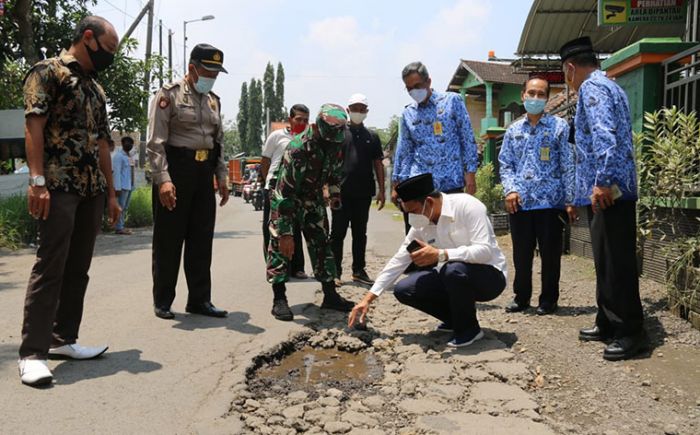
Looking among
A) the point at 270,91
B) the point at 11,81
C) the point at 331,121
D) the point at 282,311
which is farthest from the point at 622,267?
the point at 270,91

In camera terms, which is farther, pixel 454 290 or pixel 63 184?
pixel 454 290

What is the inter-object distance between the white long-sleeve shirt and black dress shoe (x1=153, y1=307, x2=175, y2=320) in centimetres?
166

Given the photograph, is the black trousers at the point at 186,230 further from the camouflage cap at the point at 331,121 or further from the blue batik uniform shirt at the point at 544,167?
the blue batik uniform shirt at the point at 544,167

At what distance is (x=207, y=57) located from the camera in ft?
14.7

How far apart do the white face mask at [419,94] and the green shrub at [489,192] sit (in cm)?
604

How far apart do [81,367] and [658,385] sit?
3.10 metres

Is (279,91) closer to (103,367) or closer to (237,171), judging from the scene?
(237,171)

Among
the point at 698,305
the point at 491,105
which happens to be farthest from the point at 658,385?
the point at 491,105

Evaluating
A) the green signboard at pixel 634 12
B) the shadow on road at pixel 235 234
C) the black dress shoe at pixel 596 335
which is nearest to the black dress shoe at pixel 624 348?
the black dress shoe at pixel 596 335

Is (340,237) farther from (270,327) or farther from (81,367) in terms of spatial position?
(81,367)

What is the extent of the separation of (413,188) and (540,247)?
1.58 metres

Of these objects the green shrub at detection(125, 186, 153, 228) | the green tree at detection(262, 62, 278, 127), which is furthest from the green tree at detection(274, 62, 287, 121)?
the green shrub at detection(125, 186, 153, 228)

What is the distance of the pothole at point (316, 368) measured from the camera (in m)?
3.38

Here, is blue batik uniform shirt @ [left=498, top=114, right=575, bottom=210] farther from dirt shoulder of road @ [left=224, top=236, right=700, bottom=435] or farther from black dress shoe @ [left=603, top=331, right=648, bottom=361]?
black dress shoe @ [left=603, top=331, right=648, bottom=361]
